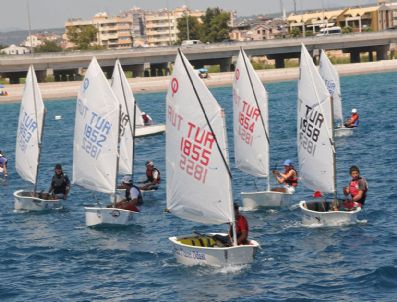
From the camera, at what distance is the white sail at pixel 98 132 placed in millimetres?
42062

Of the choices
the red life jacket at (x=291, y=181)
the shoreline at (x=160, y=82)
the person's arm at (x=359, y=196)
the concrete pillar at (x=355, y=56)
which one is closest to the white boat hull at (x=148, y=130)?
the red life jacket at (x=291, y=181)

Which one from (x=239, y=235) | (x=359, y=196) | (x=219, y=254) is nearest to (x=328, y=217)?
(x=359, y=196)

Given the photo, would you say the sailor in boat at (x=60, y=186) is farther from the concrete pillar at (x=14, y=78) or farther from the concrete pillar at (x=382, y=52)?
the concrete pillar at (x=382, y=52)

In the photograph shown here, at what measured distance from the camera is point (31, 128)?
48.6 meters

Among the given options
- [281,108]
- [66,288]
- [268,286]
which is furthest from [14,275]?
[281,108]

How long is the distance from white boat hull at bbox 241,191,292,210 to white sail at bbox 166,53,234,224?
7.82 metres

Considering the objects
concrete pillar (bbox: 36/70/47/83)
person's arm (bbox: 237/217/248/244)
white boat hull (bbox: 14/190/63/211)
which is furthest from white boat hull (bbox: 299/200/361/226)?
concrete pillar (bbox: 36/70/47/83)

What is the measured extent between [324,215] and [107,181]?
9814mm

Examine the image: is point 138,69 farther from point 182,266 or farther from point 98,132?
point 182,266

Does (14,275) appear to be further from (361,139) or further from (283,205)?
(361,139)

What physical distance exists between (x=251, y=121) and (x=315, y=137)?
4908 mm

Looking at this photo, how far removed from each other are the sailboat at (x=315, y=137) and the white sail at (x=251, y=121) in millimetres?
3075

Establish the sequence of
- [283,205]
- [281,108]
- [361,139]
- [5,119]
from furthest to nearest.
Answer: [5,119] < [281,108] < [361,139] < [283,205]

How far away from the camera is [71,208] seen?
46188 millimetres
